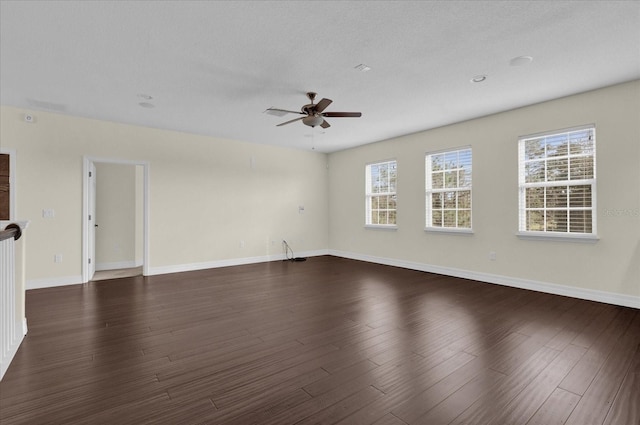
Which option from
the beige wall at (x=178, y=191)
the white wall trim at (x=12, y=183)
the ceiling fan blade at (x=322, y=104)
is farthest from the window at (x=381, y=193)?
the white wall trim at (x=12, y=183)

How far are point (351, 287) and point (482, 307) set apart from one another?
179 cm

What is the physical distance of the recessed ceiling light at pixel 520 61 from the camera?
10.1 ft

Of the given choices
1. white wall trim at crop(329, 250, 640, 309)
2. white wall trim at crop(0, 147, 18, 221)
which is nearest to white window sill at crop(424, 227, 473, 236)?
→ white wall trim at crop(329, 250, 640, 309)

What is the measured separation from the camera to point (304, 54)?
299 centimetres

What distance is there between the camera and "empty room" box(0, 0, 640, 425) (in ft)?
6.86

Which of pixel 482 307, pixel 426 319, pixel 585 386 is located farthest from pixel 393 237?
pixel 585 386

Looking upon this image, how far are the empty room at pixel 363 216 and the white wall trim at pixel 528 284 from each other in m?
0.03

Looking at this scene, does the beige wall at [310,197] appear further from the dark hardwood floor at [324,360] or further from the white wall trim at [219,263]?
the dark hardwood floor at [324,360]

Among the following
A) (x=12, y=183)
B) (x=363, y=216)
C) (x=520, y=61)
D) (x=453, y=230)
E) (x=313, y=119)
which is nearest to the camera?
(x=520, y=61)

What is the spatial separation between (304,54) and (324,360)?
9.07 ft

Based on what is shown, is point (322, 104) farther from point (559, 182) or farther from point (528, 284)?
point (528, 284)

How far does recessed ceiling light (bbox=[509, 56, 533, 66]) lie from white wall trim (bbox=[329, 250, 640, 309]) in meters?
3.01

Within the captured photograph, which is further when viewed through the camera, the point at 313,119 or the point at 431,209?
the point at 431,209

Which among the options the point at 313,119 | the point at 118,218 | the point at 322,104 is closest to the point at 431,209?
the point at 313,119
